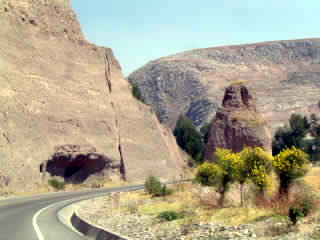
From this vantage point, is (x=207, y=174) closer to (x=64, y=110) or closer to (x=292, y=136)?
(x=64, y=110)

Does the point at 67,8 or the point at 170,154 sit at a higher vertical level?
the point at 67,8

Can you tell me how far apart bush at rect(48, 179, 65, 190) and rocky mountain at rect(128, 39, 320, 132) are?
78.4 meters

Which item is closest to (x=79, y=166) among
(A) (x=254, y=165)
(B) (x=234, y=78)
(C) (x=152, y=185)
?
(C) (x=152, y=185)

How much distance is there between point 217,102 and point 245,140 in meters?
92.9

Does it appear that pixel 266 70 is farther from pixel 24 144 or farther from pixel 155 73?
pixel 24 144

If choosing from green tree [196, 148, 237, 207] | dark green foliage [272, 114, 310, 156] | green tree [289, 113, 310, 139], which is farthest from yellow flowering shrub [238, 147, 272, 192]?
green tree [289, 113, 310, 139]

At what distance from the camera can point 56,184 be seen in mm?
37250

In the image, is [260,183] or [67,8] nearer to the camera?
[260,183]

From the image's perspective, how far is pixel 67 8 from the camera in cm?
4612

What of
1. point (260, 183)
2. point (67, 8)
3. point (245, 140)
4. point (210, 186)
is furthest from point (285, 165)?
point (67, 8)

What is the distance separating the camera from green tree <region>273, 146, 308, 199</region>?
16219 millimetres

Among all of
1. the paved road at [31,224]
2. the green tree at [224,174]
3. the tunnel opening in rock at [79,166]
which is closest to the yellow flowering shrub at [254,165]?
the green tree at [224,174]

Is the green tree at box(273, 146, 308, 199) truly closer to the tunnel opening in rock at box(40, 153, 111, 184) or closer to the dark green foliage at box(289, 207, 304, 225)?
the dark green foliage at box(289, 207, 304, 225)

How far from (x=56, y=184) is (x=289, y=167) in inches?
1000
